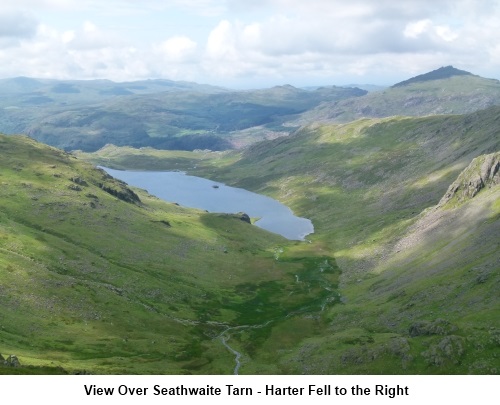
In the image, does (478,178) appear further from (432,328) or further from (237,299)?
(432,328)

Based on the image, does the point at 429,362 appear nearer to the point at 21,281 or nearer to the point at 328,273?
the point at 21,281

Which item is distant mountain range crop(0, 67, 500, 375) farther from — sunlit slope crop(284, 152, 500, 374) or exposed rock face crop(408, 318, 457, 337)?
sunlit slope crop(284, 152, 500, 374)

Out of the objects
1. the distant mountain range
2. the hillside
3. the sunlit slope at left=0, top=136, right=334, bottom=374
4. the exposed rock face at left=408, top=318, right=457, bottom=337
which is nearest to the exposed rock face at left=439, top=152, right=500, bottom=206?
the hillside

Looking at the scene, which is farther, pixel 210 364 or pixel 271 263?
pixel 271 263
